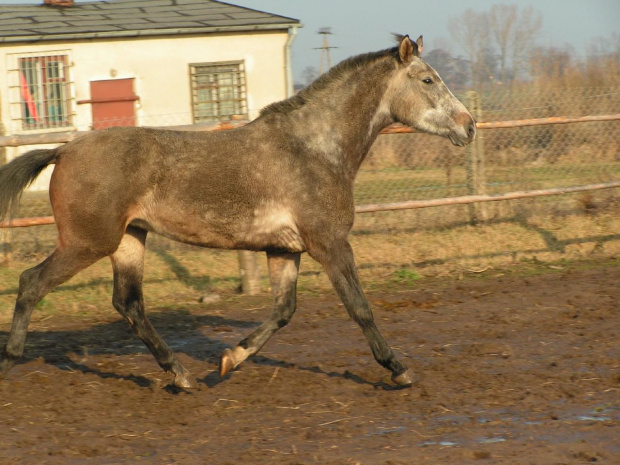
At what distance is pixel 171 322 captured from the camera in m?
7.43

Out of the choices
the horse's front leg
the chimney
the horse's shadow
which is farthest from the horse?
the chimney

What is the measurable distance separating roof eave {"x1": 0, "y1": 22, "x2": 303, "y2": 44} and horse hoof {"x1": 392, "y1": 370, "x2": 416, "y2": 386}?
14.1 meters

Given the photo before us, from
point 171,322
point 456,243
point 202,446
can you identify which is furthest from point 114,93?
point 202,446

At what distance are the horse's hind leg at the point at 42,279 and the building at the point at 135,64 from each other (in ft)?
39.4

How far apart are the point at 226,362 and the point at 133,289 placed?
78cm

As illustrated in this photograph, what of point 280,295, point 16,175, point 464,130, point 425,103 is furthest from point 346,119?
point 16,175

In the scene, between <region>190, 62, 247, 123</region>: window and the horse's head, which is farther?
<region>190, 62, 247, 123</region>: window

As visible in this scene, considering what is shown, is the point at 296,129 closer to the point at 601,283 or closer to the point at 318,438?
the point at 318,438

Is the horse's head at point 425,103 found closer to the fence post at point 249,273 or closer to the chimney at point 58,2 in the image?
the fence post at point 249,273

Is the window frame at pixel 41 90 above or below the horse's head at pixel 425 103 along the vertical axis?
below

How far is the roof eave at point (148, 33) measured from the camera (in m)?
17.1

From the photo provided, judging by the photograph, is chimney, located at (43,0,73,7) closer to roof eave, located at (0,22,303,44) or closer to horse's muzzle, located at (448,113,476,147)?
roof eave, located at (0,22,303,44)

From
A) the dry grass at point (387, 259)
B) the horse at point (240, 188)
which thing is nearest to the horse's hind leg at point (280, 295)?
the horse at point (240, 188)

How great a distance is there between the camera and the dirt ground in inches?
164
